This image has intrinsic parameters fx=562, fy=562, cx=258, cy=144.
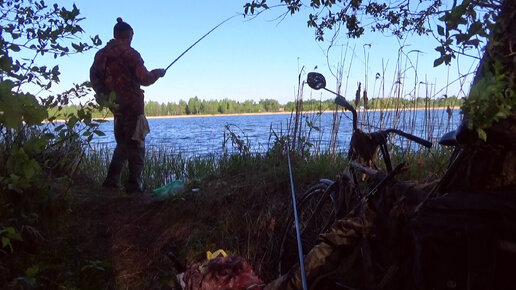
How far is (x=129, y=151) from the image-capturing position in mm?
6590

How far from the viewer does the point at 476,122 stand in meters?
1.75

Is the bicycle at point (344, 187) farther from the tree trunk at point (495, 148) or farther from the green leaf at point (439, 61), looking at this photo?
the green leaf at point (439, 61)

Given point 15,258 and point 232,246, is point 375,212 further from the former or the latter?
point 15,258

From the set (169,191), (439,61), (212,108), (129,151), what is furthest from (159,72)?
(212,108)

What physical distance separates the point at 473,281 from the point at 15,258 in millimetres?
4003

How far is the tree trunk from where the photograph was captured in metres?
2.04

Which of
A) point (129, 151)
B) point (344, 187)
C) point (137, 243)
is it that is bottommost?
point (137, 243)

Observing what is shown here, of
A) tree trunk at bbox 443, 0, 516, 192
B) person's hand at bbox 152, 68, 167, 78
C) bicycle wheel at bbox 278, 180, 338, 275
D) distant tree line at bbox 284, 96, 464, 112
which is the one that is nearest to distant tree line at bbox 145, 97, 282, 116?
distant tree line at bbox 284, 96, 464, 112

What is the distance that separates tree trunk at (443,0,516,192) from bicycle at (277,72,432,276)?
0.40 metres

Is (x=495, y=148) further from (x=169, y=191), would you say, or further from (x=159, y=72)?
(x=159, y=72)

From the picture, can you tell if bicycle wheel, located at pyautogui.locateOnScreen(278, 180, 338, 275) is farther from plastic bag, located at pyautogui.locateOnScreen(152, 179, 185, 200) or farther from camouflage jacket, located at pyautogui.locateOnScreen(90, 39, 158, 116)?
camouflage jacket, located at pyautogui.locateOnScreen(90, 39, 158, 116)

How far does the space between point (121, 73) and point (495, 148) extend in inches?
193

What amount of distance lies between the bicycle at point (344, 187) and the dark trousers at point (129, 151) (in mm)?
2825

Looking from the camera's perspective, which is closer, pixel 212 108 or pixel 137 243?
pixel 137 243
